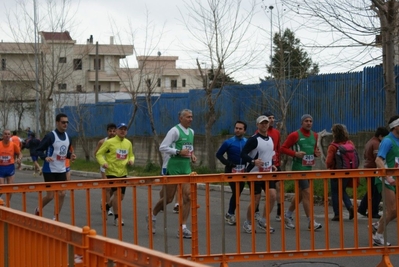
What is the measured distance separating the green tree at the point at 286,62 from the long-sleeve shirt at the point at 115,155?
10.6 meters

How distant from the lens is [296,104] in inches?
980

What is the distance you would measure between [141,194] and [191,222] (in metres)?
1.24

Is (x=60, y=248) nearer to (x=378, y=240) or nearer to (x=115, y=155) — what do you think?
(x=378, y=240)

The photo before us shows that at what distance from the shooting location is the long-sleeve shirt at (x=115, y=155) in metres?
14.4

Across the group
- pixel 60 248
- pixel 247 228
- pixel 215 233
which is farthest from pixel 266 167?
pixel 60 248

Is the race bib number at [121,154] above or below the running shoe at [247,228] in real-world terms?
above

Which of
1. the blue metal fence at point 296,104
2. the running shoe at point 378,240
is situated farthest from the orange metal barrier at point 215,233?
the blue metal fence at point 296,104

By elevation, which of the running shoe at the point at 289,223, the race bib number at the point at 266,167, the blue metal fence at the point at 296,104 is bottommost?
the running shoe at the point at 289,223

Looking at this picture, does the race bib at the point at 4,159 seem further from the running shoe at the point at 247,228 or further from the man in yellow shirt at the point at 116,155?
the running shoe at the point at 247,228

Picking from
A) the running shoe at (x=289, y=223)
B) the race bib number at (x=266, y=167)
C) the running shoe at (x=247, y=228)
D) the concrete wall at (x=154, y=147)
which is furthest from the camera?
the concrete wall at (x=154, y=147)

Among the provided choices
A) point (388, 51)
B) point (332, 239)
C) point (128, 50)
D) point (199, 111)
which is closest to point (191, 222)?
point (332, 239)

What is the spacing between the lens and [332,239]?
10.0 meters

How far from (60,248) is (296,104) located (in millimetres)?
19979

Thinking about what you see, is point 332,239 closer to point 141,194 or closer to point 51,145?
point 141,194
